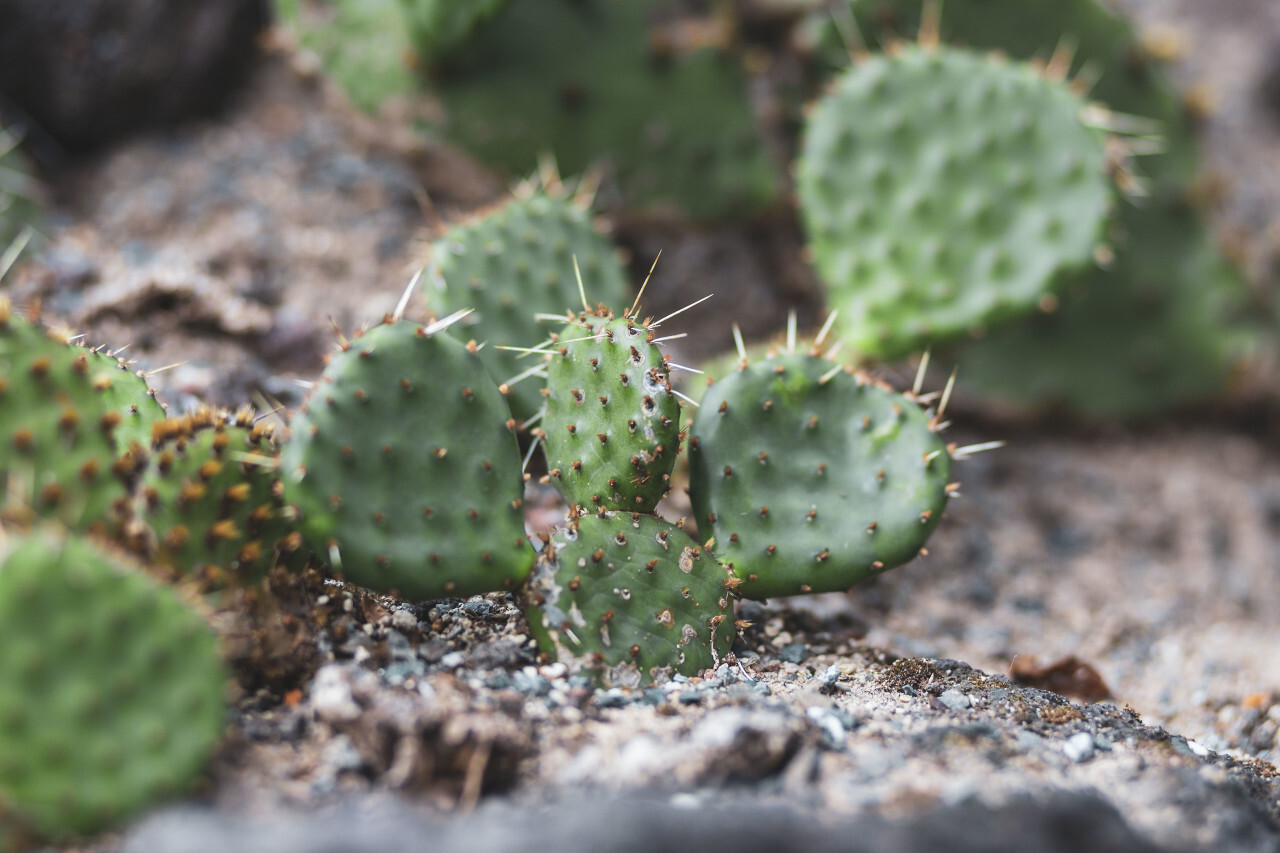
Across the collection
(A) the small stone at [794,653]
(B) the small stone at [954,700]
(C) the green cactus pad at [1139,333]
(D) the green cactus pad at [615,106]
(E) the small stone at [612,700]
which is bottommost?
(B) the small stone at [954,700]

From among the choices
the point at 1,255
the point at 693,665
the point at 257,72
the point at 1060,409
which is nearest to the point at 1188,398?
the point at 1060,409

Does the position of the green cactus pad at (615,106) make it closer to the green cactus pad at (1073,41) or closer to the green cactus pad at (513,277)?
the green cactus pad at (1073,41)

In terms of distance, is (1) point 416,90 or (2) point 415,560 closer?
(2) point 415,560

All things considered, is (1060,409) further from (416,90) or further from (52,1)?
(52,1)

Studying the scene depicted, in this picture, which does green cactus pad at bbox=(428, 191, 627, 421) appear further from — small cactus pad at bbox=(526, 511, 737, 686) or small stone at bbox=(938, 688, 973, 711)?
small stone at bbox=(938, 688, 973, 711)

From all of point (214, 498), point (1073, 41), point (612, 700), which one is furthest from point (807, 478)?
point (1073, 41)

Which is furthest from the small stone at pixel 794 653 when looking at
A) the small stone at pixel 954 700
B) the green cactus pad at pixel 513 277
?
the green cactus pad at pixel 513 277

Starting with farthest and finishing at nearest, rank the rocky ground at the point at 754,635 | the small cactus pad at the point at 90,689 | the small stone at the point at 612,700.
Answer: the small stone at the point at 612,700
the rocky ground at the point at 754,635
the small cactus pad at the point at 90,689
